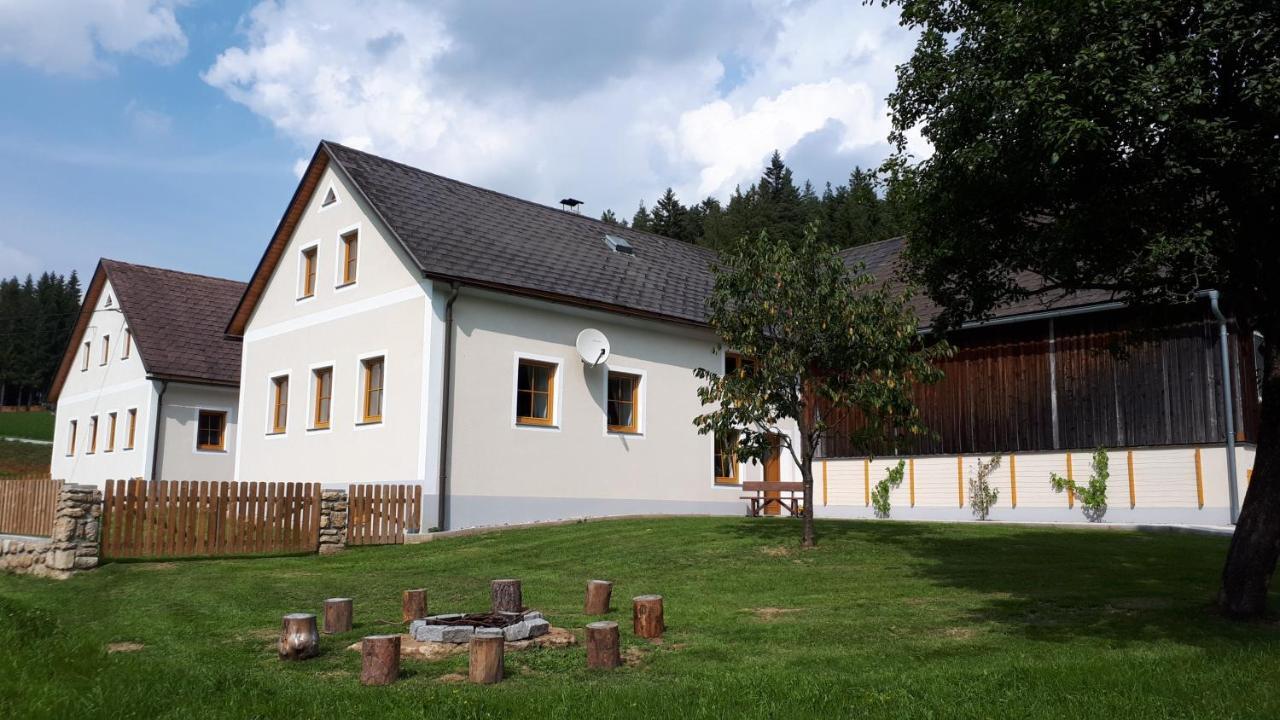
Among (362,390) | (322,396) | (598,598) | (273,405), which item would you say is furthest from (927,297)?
(273,405)

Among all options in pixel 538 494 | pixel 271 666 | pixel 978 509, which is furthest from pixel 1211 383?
pixel 271 666

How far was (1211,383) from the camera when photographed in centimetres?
1786

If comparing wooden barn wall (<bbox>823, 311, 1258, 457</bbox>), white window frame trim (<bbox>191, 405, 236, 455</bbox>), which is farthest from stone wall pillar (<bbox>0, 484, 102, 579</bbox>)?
wooden barn wall (<bbox>823, 311, 1258, 457</bbox>)

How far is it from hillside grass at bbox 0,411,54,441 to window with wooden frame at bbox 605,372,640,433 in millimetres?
51594

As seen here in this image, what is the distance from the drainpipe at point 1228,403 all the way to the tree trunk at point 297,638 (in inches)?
609

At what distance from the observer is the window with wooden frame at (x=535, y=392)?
64.8ft

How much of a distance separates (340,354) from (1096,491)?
15090 mm

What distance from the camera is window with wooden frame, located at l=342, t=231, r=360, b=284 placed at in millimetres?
21484

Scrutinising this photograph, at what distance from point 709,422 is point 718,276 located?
205cm

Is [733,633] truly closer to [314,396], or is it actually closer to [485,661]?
[485,661]

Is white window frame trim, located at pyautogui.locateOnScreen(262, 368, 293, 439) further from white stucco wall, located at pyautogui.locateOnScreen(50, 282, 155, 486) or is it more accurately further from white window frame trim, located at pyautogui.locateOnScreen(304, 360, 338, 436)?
white stucco wall, located at pyautogui.locateOnScreen(50, 282, 155, 486)

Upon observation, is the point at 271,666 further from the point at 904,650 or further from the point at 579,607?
the point at 904,650

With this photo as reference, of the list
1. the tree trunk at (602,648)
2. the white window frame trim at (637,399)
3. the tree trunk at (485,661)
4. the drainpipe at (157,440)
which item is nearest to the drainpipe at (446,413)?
the white window frame trim at (637,399)

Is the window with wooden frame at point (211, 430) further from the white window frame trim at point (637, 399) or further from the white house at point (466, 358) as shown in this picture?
the white window frame trim at point (637, 399)
